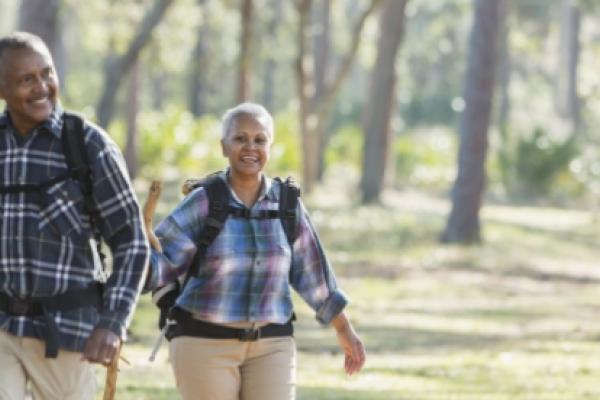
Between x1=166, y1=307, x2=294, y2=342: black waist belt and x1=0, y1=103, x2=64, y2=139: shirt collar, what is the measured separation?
1.39 metres

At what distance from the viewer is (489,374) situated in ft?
44.6

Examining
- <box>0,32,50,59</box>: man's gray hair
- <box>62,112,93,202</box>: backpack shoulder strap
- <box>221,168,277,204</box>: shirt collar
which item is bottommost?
<box>221,168,277,204</box>: shirt collar

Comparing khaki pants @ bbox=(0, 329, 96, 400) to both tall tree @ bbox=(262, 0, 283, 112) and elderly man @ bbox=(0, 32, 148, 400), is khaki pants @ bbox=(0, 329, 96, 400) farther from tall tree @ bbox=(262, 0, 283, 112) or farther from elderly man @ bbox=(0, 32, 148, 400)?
tall tree @ bbox=(262, 0, 283, 112)

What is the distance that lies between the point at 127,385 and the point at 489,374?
11.2 feet

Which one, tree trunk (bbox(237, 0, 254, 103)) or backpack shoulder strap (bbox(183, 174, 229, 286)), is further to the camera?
tree trunk (bbox(237, 0, 254, 103))

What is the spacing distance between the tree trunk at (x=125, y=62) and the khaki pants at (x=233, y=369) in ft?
57.3

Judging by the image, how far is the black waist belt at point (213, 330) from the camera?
6.50 meters

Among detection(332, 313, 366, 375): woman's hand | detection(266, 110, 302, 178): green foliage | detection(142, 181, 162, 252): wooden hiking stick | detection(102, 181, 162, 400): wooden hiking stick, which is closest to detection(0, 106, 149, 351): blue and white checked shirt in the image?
detection(102, 181, 162, 400): wooden hiking stick

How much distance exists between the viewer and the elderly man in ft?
17.4

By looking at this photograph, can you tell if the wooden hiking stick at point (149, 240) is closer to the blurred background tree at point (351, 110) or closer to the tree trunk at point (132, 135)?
the blurred background tree at point (351, 110)

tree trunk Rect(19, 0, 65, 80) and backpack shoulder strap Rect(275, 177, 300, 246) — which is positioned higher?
tree trunk Rect(19, 0, 65, 80)

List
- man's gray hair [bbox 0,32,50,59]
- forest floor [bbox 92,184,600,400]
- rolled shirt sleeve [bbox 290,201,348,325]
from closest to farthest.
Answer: man's gray hair [bbox 0,32,50,59]
rolled shirt sleeve [bbox 290,201,348,325]
forest floor [bbox 92,184,600,400]

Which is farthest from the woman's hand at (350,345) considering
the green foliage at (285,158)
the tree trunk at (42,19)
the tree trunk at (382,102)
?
the green foliage at (285,158)

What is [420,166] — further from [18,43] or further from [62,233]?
[62,233]
